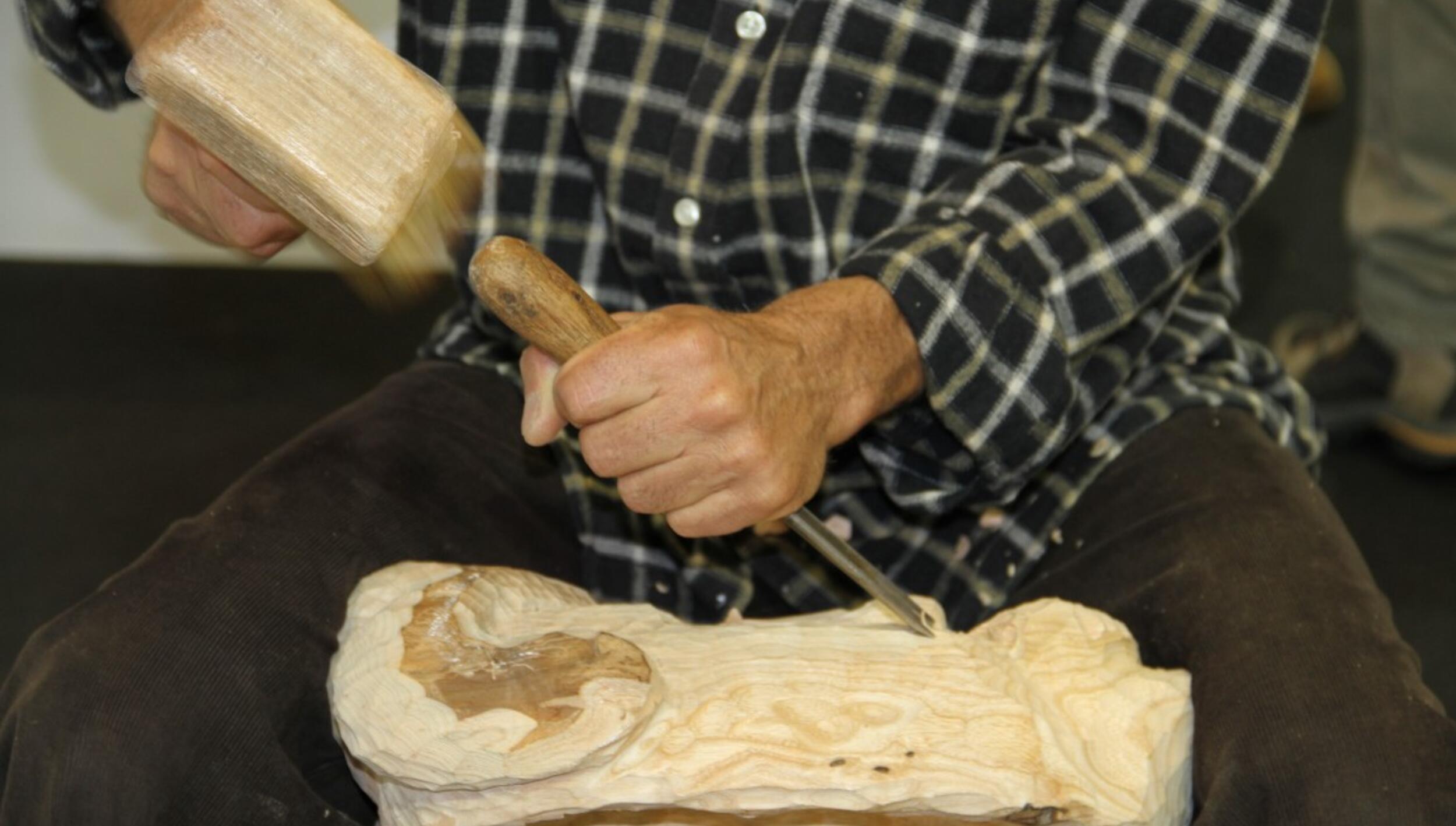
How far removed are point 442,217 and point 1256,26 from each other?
0.65 m

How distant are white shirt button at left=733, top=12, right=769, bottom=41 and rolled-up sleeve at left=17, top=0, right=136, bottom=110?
50cm

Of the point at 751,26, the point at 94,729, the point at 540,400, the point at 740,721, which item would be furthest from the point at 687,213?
the point at 94,729

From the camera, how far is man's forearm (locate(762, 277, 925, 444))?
3.43 feet

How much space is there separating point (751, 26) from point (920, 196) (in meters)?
0.20

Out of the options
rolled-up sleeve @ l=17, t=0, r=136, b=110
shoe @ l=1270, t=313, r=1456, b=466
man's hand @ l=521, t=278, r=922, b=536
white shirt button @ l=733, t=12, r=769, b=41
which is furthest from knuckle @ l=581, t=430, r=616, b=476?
shoe @ l=1270, t=313, r=1456, b=466

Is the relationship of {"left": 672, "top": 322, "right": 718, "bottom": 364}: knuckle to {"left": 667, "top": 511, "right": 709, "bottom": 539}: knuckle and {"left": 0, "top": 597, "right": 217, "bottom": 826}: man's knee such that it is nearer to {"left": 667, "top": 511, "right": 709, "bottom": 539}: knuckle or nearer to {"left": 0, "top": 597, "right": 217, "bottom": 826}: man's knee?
{"left": 667, "top": 511, "right": 709, "bottom": 539}: knuckle

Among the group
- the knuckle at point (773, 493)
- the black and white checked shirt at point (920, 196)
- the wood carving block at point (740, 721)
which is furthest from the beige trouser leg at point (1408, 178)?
the knuckle at point (773, 493)

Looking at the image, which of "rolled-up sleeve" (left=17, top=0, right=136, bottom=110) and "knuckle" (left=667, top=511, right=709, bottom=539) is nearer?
"knuckle" (left=667, top=511, right=709, bottom=539)

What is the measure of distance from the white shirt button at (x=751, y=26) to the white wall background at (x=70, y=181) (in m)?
1.59

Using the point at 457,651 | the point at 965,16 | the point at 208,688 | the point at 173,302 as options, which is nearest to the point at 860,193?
the point at 965,16

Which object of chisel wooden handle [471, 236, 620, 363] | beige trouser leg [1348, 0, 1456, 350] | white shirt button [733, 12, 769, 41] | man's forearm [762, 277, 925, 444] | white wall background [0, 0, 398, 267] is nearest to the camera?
chisel wooden handle [471, 236, 620, 363]

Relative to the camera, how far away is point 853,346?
1.06 meters

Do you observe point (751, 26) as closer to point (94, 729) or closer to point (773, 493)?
point (773, 493)

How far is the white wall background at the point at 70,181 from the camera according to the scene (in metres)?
2.53
